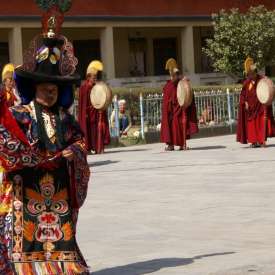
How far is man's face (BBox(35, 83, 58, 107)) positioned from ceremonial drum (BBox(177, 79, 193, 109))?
48.2 ft

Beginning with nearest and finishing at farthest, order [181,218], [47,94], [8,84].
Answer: [47,94] < [181,218] < [8,84]

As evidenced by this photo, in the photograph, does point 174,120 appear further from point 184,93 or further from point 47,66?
point 47,66

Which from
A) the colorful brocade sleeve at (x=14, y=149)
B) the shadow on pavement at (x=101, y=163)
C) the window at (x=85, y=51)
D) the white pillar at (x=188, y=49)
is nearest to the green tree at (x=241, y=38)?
Result: the white pillar at (x=188, y=49)

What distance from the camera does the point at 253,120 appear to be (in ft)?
71.1

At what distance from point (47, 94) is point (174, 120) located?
597 inches

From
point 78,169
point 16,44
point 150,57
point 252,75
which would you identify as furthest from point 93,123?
point 150,57

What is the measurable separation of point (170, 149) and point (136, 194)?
29.6 ft

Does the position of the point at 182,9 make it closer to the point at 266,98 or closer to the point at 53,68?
the point at 266,98

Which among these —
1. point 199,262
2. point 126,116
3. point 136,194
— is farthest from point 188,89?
point 199,262

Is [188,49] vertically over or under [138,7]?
under

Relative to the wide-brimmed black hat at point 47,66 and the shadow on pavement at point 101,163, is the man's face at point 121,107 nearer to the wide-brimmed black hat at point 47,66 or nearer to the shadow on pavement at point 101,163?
the shadow on pavement at point 101,163

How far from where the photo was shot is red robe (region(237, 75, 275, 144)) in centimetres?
2141

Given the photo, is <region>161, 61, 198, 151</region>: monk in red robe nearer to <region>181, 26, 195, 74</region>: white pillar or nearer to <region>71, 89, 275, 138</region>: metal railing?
<region>71, 89, 275, 138</region>: metal railing

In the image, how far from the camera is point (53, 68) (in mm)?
7023
